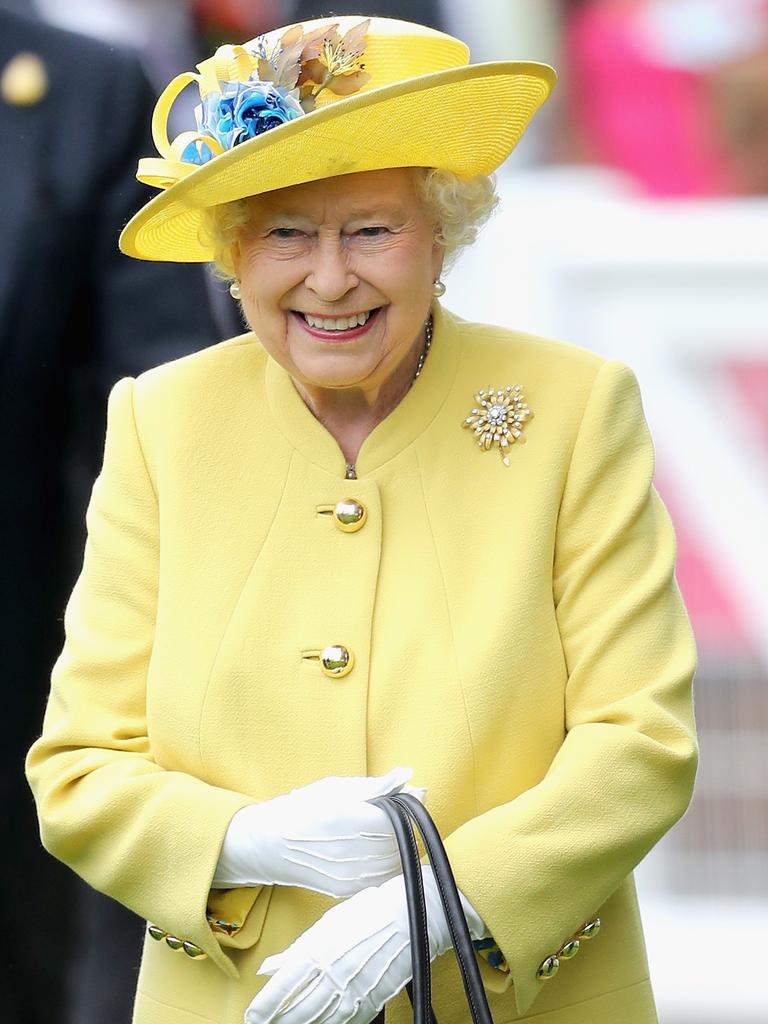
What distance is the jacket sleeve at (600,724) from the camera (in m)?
2.23

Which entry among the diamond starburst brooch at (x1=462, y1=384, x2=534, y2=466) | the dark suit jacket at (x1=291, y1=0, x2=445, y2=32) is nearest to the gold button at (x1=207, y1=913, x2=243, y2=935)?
the diamond starburst brooch at (x1=462, y1=384, x2=534, y2=466)

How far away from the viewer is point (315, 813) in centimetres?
221

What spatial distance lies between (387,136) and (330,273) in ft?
0.56

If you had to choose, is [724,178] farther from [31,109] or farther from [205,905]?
[205,905]

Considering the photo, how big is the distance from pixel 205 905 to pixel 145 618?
0.37 meters

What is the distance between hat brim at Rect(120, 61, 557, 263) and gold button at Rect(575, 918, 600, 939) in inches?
36.7

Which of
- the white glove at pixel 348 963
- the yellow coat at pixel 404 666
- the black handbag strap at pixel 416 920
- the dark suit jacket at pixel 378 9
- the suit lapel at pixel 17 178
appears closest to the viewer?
the black handbag strap at pixel 416 920

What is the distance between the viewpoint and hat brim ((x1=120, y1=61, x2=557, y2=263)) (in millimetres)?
2201

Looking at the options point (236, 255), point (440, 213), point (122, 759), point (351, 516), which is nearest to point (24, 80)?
point (236, 255)

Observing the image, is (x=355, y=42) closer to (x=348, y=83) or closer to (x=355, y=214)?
(x=348, y=83)

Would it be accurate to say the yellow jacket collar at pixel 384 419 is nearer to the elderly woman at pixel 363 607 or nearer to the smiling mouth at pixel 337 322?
the elderly woman at pixel 363 607

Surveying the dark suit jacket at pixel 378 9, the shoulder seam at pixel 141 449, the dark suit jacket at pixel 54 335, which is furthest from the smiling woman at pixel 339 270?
the dark suit jacket at pixel 378 9

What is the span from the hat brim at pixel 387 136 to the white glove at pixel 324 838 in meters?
0.70

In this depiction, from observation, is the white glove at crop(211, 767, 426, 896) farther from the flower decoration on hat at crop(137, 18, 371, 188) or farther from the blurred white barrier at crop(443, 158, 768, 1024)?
the blurred white barrier at crop(443, 158, 768, 1024)
